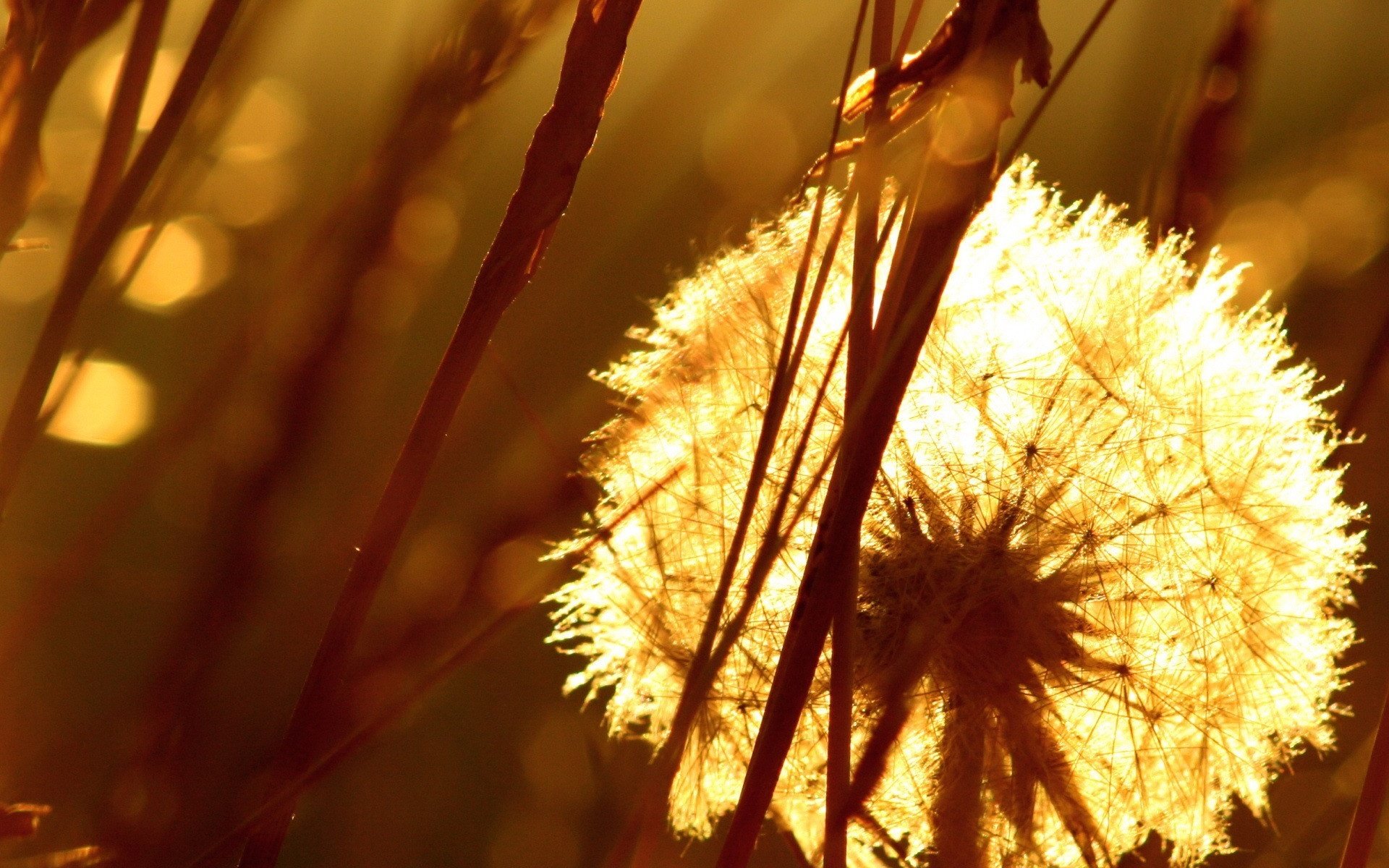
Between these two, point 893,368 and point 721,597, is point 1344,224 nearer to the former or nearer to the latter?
point 893,368

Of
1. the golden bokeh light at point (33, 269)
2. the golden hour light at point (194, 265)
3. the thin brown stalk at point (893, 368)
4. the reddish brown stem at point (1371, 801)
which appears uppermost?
the golden hour light at point (194, 265)

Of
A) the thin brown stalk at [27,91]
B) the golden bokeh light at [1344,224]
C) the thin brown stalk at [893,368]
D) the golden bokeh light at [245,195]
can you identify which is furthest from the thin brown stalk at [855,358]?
the golden bokeh light at [1344,224]

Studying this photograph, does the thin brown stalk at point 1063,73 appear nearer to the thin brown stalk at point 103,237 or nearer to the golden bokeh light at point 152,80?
the thin brown stalk at point 103,237

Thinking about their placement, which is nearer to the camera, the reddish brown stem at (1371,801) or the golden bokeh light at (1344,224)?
A: the reddish brown stem at (1371,801)

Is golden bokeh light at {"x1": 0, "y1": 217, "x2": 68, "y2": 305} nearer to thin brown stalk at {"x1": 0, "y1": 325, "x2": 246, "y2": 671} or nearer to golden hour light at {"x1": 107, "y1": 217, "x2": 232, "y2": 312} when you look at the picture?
golden hour light at {"x1": 107, "y1": 217, "x2": 232, "y2": 312}

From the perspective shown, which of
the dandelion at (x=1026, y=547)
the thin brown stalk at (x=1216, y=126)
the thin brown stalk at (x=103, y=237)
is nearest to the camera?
the thin brown stalk at (x=103, y=237)

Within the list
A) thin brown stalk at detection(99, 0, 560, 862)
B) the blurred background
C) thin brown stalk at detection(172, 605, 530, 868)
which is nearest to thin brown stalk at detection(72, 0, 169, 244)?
the blurred background

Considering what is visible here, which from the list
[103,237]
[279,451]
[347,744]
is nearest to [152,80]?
[279,451]
